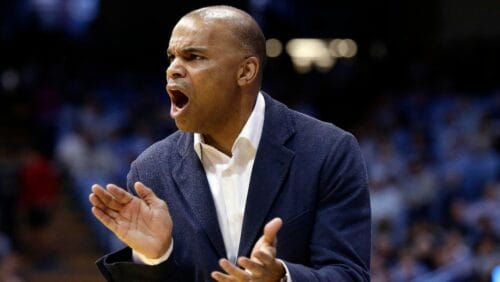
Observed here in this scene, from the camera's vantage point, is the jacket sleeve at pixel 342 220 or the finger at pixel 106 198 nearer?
the finger at pixel 106 198

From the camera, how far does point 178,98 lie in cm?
296

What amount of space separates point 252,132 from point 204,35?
0.32 m

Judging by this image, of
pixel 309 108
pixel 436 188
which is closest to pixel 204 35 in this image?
pixel 436 188

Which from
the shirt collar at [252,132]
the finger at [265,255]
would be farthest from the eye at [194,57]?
the finger at [265,255]

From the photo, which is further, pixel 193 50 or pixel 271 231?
pixel 193 50

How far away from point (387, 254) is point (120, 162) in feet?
9.97

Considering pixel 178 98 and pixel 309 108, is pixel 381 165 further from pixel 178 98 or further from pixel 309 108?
pixel 178 98

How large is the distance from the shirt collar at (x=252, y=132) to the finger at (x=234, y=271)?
0.52 metres

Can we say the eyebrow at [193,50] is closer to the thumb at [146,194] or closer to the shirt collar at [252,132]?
the shirt collar at [252,132]

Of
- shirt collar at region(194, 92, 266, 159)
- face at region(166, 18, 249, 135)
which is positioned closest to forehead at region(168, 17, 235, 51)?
face at region(166, 18, 249, 135)

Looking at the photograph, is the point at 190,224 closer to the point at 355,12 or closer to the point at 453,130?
the point at 453,130

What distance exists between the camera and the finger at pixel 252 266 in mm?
2559

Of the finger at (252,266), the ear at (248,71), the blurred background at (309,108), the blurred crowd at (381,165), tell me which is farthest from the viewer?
the blurred background at (309,108)

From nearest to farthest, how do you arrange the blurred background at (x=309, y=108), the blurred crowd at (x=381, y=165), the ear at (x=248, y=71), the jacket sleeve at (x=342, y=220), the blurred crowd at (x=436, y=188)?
the jacket sleeve at (x=342, y=220) < the ear at (x=248, y=71) < the blurred crowd at (x=436, y=188) < the blurred crowd at (x=381, y=165) < the blurred background at (x=309, y=108)
